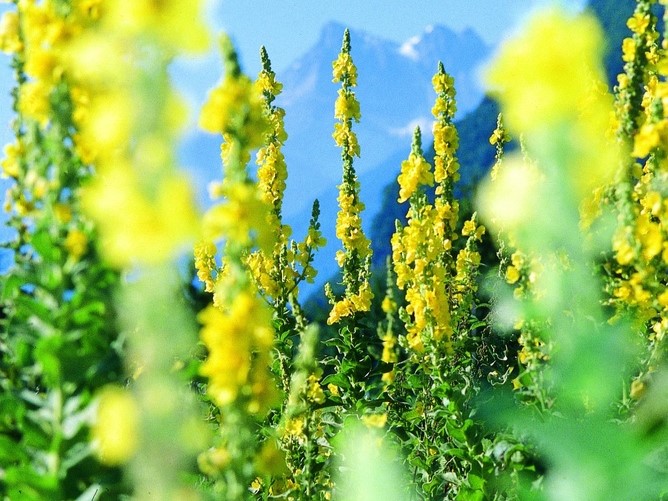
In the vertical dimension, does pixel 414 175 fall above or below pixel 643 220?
above

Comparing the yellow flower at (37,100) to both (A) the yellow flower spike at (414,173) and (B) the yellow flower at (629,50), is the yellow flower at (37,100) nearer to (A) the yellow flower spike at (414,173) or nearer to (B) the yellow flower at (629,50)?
(B) the yellow flower at (629,50)

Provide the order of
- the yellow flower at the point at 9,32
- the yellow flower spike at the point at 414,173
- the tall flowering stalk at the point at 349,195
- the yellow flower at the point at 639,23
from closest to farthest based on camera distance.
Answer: the yellow flower at the point at 9,32 → the yellow flower at the point at 639,23 → the yellow flower spike at the point at 414,173 → the tall flowering stalk at the point at 349,195

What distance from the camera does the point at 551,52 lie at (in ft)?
1.52

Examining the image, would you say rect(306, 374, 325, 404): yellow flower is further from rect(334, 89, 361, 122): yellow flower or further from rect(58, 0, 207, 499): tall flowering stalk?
rect(334, 89, 361, 122): yellow flower

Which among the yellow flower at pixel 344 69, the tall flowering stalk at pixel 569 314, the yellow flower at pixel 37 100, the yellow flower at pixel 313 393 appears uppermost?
the yellow flower at pixel 344 69

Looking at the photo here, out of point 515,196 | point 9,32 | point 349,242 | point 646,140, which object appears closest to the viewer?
point 515,196

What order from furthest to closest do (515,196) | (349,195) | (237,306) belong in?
(349,195), (237,306), (515,196)

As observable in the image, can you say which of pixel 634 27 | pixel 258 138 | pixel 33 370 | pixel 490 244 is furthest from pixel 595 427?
pixel 490 244

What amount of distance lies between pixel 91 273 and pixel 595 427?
5.04ft

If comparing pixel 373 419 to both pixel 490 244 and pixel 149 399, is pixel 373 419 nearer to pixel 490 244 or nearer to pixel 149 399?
A: pixel 149 399

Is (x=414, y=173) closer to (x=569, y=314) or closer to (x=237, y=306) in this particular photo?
(x=237, y=306)

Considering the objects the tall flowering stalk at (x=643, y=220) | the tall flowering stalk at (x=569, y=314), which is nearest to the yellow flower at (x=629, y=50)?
the tall flowering stalk at (x=643, y=220)

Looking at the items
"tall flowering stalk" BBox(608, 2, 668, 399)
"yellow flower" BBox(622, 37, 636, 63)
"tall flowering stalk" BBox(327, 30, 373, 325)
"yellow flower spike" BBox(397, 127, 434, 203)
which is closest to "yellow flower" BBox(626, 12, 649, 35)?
"tall flowering stalk" BBox(608, 2, 668, 399)

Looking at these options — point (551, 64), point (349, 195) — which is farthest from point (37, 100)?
point (349, 195)
